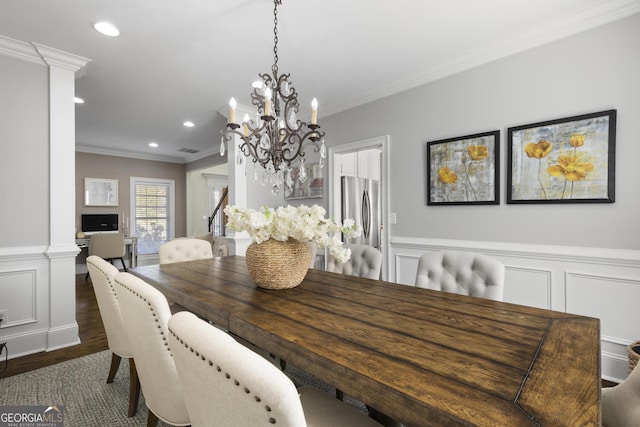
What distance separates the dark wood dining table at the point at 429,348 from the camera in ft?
2.05

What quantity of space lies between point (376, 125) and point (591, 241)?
7.14ft

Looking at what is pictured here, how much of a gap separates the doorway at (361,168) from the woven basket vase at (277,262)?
6.26ft

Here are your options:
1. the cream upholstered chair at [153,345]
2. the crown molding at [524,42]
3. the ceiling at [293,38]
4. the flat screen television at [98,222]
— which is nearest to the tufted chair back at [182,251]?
the cream upholstered chair at [153,345]

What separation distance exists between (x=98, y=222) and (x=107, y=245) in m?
1.04

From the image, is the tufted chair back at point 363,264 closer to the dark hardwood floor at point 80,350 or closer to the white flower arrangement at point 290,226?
the white flower arrangement at point 290,226

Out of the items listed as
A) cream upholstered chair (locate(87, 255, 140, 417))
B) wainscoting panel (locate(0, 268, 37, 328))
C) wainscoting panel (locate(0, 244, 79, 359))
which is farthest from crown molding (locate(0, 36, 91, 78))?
cream upholstered chair (locate(87, 255, 140, 417))

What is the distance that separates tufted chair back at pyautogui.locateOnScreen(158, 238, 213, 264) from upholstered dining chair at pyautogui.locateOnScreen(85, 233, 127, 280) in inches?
136

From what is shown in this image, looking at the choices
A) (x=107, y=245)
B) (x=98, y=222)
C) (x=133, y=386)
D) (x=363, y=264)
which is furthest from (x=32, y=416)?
(x=98, y=222)

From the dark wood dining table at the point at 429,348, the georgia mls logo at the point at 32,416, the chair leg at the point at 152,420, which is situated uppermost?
the dark wood dining table at the point at 429,348

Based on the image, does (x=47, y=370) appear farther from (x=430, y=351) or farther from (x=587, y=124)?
(x=587, y=124)

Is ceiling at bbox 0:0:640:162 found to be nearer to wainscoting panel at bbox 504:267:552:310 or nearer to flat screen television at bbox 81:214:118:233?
wainscoting panel at bbox 504:267:552:310

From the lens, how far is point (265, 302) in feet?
4.50

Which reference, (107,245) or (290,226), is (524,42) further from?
(107,245)

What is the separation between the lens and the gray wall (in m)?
2.04
